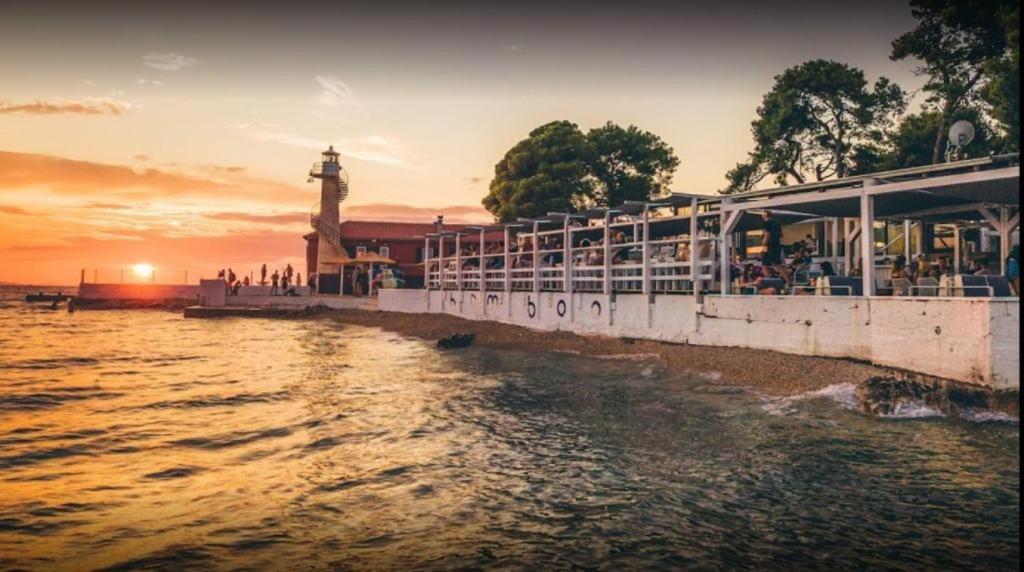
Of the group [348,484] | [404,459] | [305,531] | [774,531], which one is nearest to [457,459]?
[404,459]

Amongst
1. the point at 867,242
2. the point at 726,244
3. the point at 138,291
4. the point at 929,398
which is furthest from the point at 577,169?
the point at 138,291

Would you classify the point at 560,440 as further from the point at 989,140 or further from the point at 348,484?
the point at 989,140

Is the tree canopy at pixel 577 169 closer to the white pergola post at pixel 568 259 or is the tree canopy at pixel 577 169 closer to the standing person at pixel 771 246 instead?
the white pergola post at pixel 568 259

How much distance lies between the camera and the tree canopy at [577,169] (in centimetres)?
4128

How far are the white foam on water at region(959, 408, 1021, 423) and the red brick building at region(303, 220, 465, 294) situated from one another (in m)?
44.7

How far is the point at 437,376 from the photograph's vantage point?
53.6 ft

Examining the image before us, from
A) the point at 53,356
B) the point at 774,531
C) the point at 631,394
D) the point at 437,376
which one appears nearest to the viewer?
the point at 774,531

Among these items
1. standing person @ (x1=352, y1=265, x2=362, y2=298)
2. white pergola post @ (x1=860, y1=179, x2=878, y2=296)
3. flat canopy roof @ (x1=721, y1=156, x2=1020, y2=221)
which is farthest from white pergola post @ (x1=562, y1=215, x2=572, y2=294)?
standing person @ (x1=352, y1=265, x2=362, y2=298)

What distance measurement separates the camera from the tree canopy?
41.3 meters

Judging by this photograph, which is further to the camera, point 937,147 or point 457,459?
point 937,147

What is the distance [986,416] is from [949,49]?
23884 mm

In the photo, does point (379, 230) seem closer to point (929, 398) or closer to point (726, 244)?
point (726, 244)

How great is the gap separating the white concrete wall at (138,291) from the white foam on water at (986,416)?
6040 cm

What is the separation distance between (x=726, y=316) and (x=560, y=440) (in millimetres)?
9101
